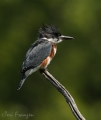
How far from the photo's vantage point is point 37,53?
6.41 metres

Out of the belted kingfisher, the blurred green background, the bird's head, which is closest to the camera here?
the belted kingfisher

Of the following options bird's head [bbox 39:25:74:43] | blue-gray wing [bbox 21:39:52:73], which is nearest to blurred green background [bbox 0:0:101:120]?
bird's head [bbox 39:25:74:43]

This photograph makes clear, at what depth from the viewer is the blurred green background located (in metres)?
11.5

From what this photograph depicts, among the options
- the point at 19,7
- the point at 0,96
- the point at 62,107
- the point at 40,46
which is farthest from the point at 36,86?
the point at 40,46

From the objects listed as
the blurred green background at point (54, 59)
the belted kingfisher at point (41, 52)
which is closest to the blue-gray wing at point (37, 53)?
the belted kingfisher at point (41, 52)

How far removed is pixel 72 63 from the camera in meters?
12.5

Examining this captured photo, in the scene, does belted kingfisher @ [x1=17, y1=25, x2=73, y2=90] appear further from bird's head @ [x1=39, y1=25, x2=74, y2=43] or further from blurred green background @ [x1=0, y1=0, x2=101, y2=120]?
blurred green background @ [x1=0, y1=0, x2=101, y2=120]

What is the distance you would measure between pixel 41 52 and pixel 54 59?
5.54 meters

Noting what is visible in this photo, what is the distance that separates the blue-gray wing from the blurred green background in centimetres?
420

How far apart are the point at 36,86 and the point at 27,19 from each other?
197 centimetres

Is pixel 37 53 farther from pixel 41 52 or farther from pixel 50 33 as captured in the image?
pixel 50 33

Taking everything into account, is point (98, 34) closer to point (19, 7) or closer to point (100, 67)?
point (100, 67)

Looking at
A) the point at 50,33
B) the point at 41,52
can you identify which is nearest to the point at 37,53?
the point at 41,52

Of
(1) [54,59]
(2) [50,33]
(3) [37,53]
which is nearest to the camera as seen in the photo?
(3) [37,53]
